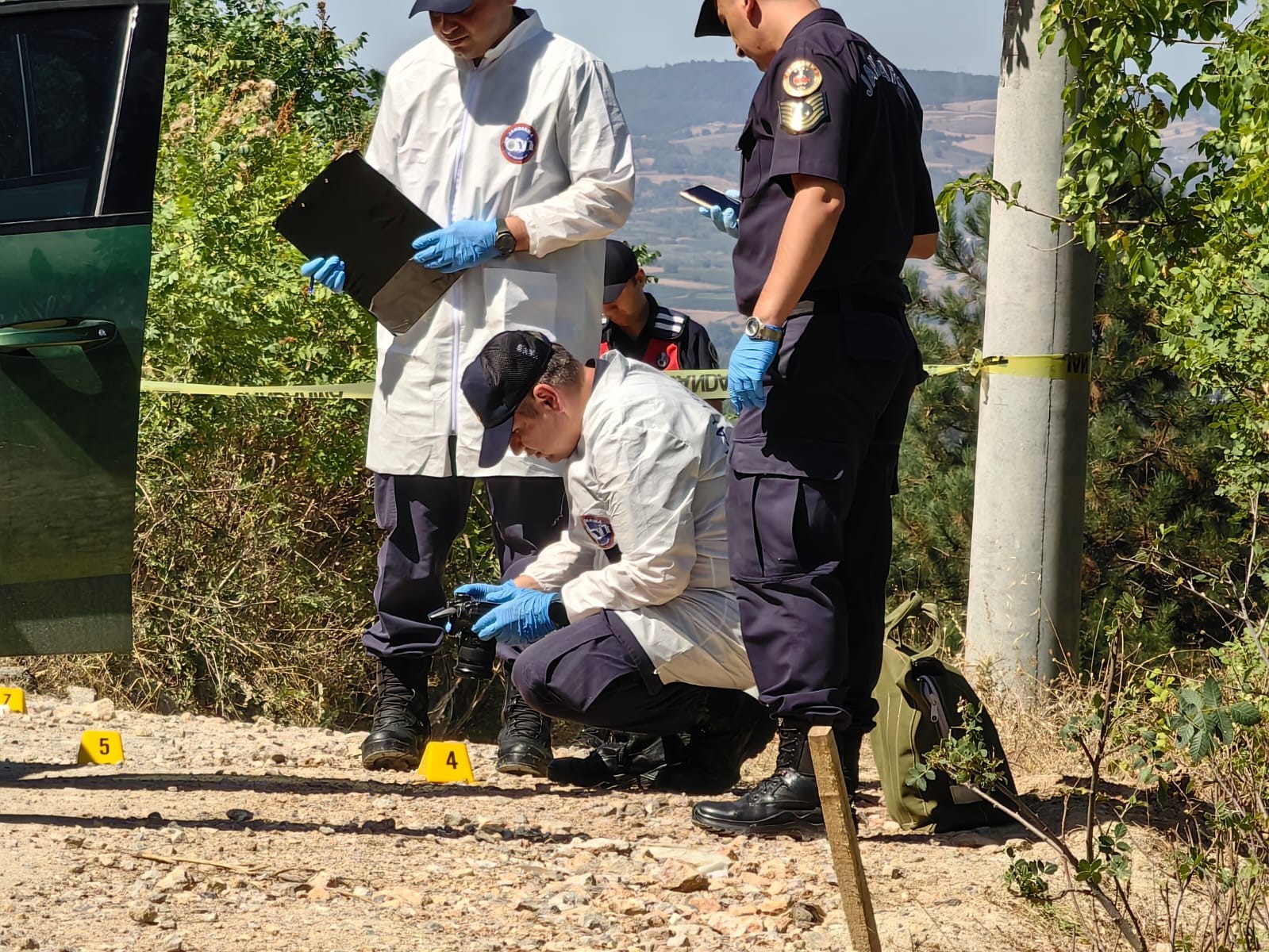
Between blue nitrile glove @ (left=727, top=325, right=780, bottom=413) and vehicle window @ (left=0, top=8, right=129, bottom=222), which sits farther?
blue nitrile glove @ (left=727, top=325, right=780, bottom=413)

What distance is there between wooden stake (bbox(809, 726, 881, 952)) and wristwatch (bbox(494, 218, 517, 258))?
77.4 inches

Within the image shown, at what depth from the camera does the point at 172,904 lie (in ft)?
9.23

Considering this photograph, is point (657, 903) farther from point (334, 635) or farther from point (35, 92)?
point (334, 635)

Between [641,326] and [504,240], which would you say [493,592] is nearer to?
[504,240]

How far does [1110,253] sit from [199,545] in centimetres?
363

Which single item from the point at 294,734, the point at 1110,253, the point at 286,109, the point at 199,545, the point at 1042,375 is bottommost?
the point at 294,734

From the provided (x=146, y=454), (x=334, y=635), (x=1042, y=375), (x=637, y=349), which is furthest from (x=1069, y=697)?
(x=146, y=454)

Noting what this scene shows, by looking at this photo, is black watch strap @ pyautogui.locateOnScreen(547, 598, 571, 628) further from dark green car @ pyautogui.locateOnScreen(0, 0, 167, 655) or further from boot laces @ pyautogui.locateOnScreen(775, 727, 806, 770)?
dark green car @ pyautogui.locateOnScreen(0, 0, 167, 655)

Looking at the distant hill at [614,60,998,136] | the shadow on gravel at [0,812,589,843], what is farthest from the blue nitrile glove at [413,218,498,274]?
the distant hill at [614,60,998,136]

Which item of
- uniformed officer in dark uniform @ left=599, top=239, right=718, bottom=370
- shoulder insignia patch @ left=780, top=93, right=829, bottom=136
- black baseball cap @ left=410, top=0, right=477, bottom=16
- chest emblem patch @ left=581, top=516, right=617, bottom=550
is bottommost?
chest emblem patch @ left=581, top=516, right=617, bottom=550

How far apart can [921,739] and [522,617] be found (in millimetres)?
1011

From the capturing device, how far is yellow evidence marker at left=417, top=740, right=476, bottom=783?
13.4ft

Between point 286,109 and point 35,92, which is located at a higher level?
point 286,109

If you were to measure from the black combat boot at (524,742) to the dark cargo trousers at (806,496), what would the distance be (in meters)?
1.01
